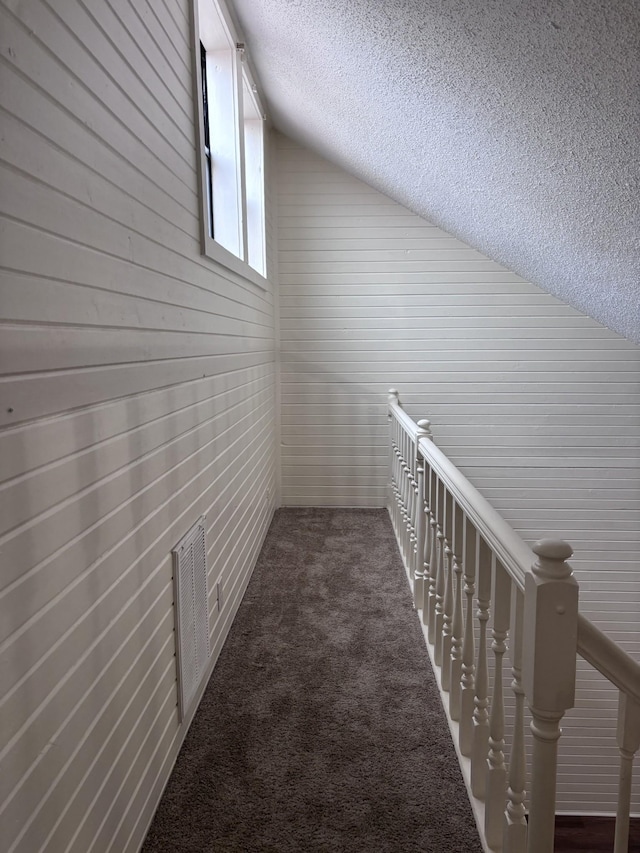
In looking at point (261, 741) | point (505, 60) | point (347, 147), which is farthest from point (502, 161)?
point (261, 741)

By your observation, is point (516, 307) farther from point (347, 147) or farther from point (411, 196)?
point (347, 147)

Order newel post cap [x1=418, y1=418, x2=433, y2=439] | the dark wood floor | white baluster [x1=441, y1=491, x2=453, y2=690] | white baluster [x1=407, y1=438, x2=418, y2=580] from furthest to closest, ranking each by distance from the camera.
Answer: the dark wood floor < white baluster [x1=407, y1=438, x2=418, y2=580] < newel post cap [x1=418, y1=418, x2=433, y2=439] < white baluster [x1=441, y1=491, x2=453, y2=690]

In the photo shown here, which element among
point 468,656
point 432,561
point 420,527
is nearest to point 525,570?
point 468,656

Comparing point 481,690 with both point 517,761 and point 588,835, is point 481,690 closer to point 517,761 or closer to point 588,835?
point 517,761

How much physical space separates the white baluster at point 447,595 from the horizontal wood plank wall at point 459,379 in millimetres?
2958

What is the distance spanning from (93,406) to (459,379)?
4.13 meters

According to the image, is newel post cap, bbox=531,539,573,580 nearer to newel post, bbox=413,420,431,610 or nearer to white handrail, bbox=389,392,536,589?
white handrail, bbox=389,392,536,589

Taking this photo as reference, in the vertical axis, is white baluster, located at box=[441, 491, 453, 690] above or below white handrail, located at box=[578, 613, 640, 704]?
below

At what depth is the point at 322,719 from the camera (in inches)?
83.9

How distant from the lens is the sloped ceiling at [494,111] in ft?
5.36

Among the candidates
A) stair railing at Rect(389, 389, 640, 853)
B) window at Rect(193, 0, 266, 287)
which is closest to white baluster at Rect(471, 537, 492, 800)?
stair railing at Rect(389, 389, 640, 853)

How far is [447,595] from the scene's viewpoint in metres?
2.15

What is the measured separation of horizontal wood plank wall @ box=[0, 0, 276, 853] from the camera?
961 mm

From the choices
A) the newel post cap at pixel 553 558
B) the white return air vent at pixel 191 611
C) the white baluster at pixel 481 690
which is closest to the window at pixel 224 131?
the white return air vent at pixel 191 611
